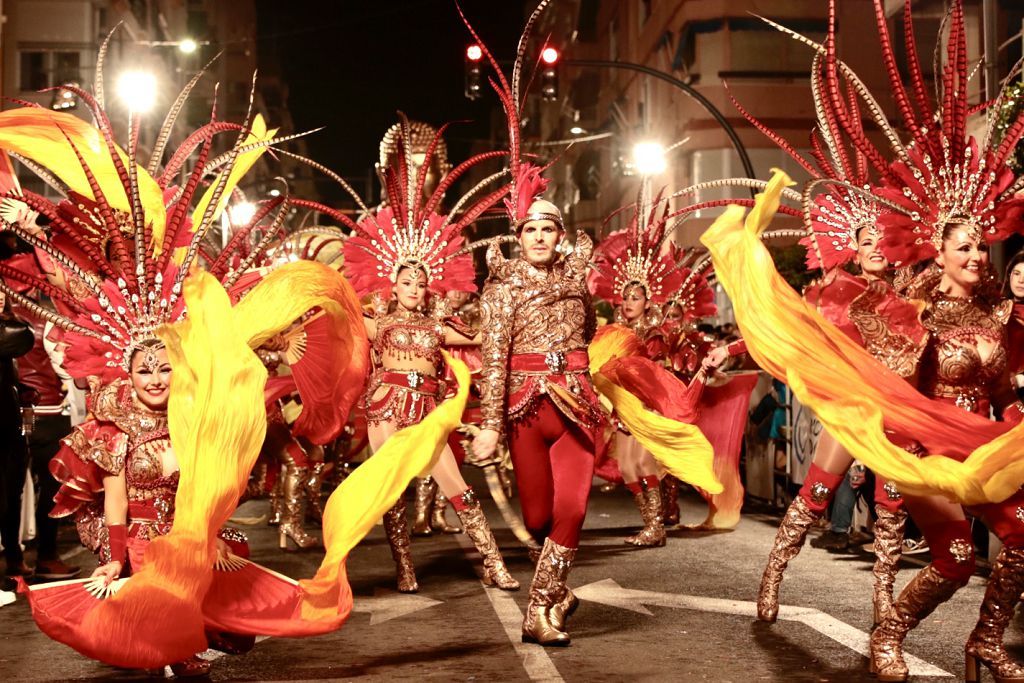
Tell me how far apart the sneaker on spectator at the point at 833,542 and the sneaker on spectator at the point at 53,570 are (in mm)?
5565

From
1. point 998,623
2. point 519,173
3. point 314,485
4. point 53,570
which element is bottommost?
point 314,485

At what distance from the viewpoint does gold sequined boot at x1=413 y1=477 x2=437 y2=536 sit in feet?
40.6

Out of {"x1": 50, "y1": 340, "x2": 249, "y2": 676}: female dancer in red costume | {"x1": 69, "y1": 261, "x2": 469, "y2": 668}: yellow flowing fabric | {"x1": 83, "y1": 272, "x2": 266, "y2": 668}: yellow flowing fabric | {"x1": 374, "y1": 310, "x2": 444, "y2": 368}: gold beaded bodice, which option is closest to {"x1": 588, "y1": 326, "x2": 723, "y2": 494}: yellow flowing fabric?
{"x1": 69, "y1": 261, "x2": 469, "y2": 668}: yellow flowing fabric

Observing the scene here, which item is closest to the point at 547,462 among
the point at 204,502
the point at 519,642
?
the point at 519,642

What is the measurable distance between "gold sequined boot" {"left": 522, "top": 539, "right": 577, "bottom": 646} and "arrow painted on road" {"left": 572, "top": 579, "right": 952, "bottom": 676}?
3.43 feet

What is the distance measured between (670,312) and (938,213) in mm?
6522

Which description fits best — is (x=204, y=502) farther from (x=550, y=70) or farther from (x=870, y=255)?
(x=550, y=70)

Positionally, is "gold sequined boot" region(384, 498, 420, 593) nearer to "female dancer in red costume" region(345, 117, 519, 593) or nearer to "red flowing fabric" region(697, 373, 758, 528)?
"female dancer in red costume" region(345, 117, 519, 593)

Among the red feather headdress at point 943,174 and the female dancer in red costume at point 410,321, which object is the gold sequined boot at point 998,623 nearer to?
the red feather headdress at point 943,174

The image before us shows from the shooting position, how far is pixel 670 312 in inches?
524

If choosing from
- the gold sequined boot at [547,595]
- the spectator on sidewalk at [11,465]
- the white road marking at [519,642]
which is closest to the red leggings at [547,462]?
the gold sequined boot at [547,595]

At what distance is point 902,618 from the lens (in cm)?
650

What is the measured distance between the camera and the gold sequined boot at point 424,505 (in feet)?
40.6

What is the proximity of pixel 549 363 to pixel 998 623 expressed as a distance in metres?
2.50
